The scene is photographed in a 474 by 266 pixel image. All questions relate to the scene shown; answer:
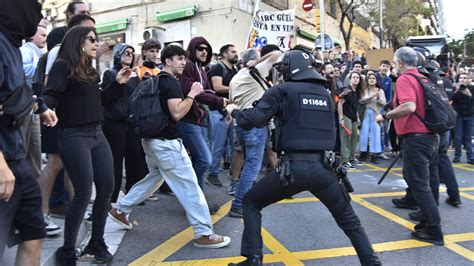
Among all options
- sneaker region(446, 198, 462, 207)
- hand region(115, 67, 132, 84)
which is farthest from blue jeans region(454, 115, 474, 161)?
hand region(115, 67, 132, 84)

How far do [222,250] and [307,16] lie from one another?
22.5 meters

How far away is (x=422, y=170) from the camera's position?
4430 millimetres

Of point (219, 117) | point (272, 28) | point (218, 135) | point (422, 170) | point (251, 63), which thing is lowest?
point (422, 170)

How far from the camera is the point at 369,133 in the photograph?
9102 millimetres

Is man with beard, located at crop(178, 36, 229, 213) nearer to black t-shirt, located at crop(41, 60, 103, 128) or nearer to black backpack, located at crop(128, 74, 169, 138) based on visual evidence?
black backpack, located at crop(128, 74, 169, 138)

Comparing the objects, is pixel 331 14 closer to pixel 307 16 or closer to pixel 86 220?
pixel 307 16

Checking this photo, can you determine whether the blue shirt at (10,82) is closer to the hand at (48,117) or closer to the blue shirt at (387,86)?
the hand at (48,117)

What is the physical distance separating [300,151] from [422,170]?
72.9 inches

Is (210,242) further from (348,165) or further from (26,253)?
(348,165)

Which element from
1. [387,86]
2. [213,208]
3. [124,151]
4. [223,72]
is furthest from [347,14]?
[124,151]

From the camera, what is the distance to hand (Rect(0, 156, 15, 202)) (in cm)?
209

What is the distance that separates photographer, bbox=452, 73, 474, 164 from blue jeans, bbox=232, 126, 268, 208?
6.03 meters

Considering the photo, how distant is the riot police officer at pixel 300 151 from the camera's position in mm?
3244

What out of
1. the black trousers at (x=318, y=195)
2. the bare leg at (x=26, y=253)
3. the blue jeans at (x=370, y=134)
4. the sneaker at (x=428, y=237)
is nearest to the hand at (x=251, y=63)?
the black trousers at (x=318, y=195)
